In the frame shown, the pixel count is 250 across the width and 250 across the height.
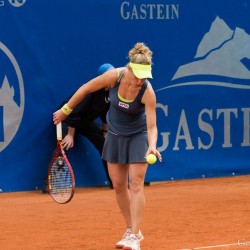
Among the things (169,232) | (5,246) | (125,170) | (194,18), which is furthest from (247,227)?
(194,18)

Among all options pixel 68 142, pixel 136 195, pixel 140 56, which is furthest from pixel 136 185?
pixel 68 142

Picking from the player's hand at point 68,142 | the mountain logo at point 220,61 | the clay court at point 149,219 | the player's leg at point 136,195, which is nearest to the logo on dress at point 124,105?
the player's leg at point 136,195

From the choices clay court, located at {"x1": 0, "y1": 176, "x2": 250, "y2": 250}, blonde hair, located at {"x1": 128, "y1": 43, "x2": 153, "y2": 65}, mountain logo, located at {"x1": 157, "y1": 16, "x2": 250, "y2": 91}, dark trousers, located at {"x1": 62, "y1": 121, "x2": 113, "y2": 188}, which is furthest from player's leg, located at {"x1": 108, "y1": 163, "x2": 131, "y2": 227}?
mountain logo, located at {"x1": 157, "y1": 16, "x2": 250, "y2": 91}

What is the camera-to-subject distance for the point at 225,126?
37.1 ft

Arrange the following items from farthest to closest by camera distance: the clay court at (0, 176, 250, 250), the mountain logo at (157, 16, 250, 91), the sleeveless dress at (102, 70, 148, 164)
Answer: the mountain logo at (157, 16, 250, 91) → the clay court at (0, 176, 250, 250) → the sleeveless dress at (102, 70, 148, 164)

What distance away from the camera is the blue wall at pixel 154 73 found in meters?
9.91

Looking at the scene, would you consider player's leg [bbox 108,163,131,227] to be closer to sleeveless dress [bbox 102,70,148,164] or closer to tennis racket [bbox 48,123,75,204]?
sleeveless dress [bbox 102,70,148,164]

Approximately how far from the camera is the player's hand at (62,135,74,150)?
9.92 metres

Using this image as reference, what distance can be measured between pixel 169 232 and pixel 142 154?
1.24m

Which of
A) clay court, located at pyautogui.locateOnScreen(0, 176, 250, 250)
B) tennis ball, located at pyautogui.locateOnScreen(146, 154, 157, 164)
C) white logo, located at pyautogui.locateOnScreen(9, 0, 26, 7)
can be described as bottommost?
clay court, located at pyautogui.locateOnScreen(0, 176, 250, 250)

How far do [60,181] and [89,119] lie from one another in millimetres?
1853

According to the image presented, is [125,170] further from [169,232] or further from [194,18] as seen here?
[194,18]

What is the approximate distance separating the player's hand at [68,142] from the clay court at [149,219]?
582 millimetres

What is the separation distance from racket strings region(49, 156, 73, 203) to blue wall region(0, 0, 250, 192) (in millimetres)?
1805
